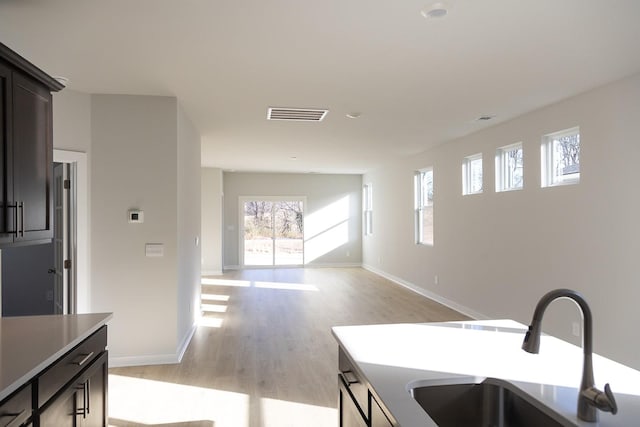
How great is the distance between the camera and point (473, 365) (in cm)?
153

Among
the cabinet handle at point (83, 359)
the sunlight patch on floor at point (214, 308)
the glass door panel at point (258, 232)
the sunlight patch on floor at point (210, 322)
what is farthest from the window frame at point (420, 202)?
the cabinet handle at point (83, 359)

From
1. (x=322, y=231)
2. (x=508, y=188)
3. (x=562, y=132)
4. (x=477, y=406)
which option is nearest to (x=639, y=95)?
(x=562, y=132)

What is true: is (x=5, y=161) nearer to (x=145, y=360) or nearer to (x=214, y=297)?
(x=145, y=360)

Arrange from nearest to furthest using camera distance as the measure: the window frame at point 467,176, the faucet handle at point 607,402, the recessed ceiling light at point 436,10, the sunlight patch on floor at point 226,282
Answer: the faucet handle at point 607,402 < the recessed ceiling light at point 436,10 < the window frame at point 467,176 < the sunlight patch on floor at point 226,282

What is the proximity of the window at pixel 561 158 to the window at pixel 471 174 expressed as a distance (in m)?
1.38

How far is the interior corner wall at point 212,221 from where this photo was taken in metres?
9.88

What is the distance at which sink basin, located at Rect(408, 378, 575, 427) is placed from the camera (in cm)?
139

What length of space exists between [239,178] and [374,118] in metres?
6.70

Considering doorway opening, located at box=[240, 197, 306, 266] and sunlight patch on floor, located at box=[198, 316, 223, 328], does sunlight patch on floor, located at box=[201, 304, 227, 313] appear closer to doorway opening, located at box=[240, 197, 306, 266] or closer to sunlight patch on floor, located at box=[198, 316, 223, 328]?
sunlight patch on floor, located at box=[198, 316, 223, 328]

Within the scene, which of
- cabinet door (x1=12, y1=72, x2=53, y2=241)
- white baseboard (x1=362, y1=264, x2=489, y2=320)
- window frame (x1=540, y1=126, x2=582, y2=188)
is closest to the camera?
cabinet door (x1=12, y1=72, x2=53, y2=241)

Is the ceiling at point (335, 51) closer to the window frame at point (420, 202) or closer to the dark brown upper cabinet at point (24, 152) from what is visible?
the dark brown upper cabinet at point (24, 152)

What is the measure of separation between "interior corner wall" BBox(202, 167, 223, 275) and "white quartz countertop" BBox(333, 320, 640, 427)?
27.1 ft

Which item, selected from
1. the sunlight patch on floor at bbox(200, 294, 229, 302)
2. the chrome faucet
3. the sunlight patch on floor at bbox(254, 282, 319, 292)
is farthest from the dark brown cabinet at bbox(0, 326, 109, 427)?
the sunlight patch on floor at bbox(254, 282, 319, 292)

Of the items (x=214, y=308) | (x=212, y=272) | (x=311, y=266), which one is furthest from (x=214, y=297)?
(x=311, y=266)
